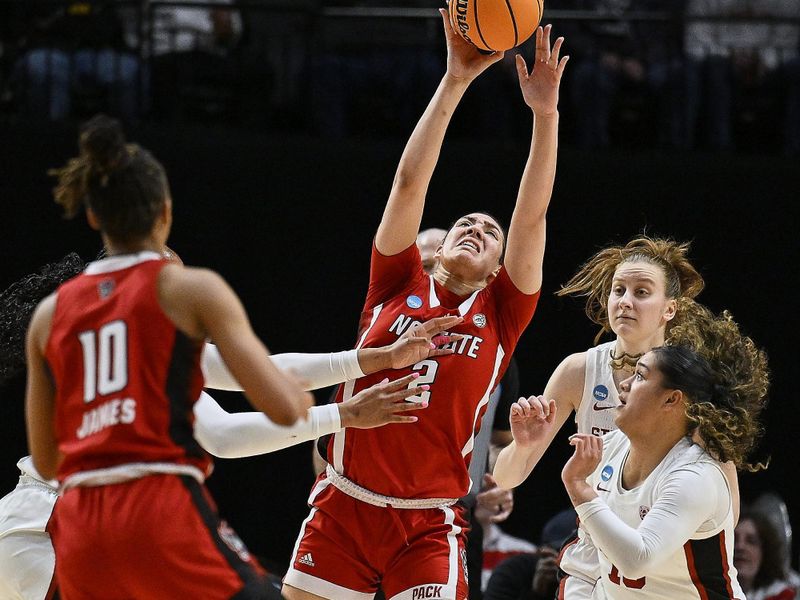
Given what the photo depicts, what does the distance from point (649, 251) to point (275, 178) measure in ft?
11.2

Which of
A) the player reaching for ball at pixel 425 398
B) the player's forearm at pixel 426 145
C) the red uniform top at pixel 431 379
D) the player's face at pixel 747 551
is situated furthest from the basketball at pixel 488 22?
the player's face at pixel 747 551

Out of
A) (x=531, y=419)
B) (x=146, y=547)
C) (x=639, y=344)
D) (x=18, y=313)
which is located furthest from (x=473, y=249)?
(x=146, y=547)

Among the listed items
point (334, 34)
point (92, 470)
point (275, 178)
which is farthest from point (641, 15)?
point (92, 470)

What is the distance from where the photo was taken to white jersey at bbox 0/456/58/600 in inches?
152

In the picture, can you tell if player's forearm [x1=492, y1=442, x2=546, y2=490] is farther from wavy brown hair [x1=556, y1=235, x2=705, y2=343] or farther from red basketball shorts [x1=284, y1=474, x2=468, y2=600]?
wavy brown hair [x1=556, y1=235, x2=705, y2=343]

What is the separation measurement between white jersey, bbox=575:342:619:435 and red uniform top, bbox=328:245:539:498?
0.50 m

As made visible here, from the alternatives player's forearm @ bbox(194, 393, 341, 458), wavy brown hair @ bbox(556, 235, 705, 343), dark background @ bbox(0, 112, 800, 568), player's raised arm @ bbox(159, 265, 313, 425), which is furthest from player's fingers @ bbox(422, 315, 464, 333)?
dark background @ bbox(0, 112, 800, 568)

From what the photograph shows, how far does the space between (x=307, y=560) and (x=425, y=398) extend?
26.2 inches

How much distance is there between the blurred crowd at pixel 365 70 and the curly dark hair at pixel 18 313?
10.9ft

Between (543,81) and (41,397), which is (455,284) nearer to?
(543,81)

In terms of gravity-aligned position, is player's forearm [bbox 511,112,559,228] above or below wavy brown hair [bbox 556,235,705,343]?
above

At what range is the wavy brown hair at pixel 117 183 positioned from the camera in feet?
9.60

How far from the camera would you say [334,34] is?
25.8 feet

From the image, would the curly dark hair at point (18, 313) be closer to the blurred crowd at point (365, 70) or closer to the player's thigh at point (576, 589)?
the player's thigh at point (576, 589)
